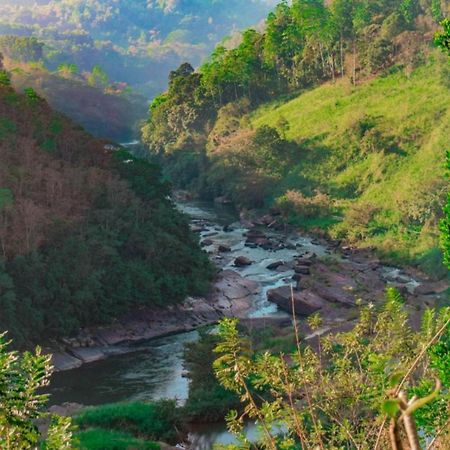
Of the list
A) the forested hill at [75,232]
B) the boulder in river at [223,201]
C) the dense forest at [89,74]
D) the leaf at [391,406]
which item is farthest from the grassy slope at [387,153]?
the leaf at [391,406]

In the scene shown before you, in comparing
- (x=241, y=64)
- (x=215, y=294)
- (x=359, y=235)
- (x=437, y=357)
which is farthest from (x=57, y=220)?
(x=241, y=64)

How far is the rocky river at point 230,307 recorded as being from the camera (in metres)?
24.4

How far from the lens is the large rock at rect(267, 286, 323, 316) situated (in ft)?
103

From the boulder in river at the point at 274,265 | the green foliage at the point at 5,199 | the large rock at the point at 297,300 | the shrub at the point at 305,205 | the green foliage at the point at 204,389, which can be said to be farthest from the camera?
the shrub at the point at 305,205

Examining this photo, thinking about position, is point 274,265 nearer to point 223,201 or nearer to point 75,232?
point 75,232

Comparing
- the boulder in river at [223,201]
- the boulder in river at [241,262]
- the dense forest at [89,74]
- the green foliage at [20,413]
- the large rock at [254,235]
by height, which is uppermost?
the dense forest at [89,74]

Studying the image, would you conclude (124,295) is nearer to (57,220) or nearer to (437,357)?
(57,220)

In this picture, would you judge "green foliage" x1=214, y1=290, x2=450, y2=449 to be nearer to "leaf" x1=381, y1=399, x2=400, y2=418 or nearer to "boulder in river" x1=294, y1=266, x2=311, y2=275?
"leaf" x1=381, y1=399, x2=400, y2=418

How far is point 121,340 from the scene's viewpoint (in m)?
28.7

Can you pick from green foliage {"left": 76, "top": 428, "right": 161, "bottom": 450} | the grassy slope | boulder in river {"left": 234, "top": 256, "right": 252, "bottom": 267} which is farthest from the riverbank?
green foliage {"left": 76, "top": 428, "right": 161, "bottom": 450}

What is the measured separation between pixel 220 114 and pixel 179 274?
118 feet

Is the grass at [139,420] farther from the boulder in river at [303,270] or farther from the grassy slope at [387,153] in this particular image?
the grassy slope at [387,153]

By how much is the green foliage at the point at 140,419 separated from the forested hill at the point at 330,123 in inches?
780

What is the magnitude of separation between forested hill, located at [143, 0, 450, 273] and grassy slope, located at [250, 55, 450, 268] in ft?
0.34
